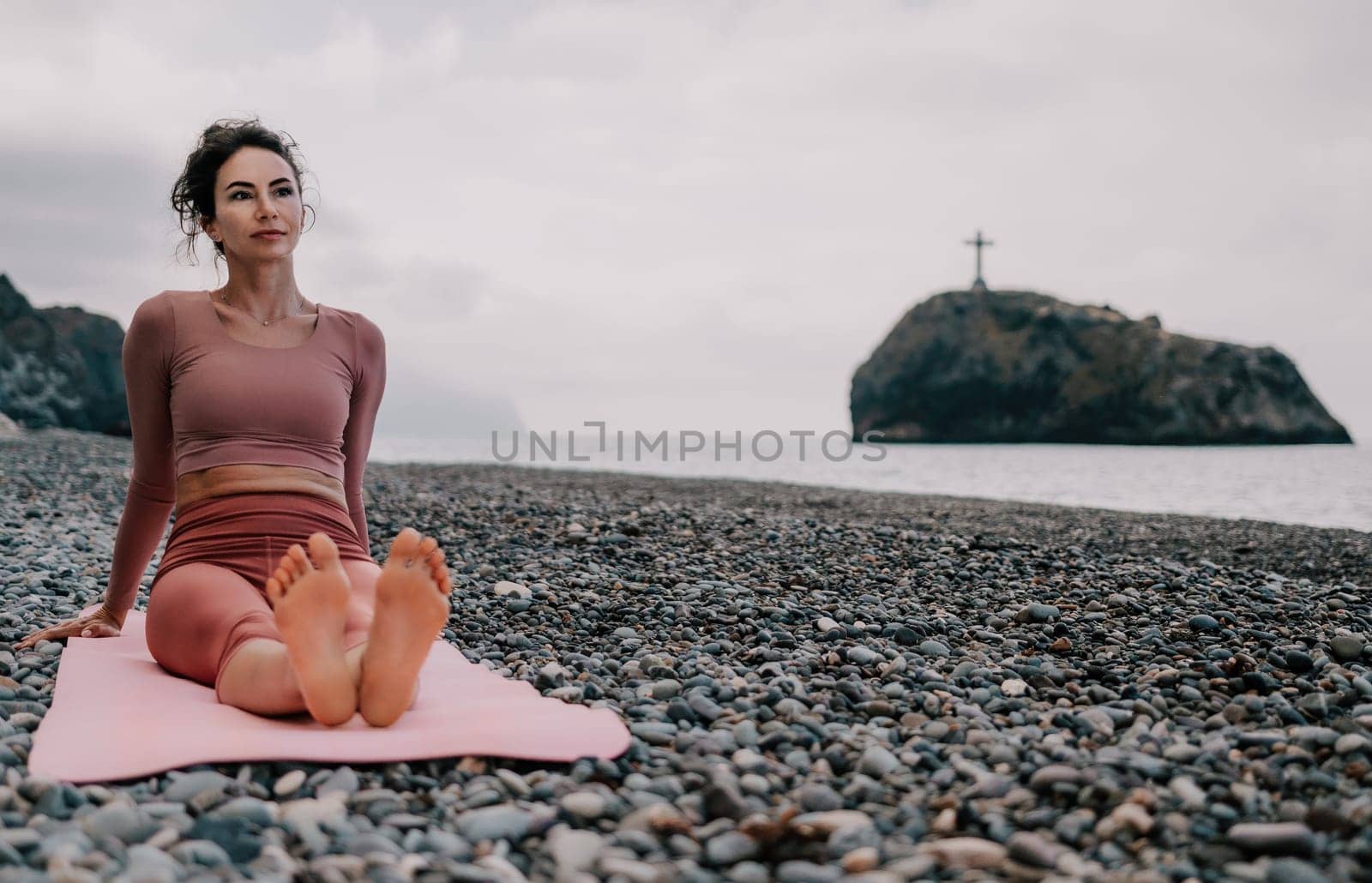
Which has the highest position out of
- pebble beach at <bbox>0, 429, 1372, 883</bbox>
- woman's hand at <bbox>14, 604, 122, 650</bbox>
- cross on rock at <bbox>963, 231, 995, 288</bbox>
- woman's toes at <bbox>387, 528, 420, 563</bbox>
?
cross on rock at <bbox>963, 231, 995, 288</bbox>

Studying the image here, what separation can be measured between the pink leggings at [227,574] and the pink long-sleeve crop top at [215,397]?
0.18m

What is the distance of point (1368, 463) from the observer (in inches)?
1718

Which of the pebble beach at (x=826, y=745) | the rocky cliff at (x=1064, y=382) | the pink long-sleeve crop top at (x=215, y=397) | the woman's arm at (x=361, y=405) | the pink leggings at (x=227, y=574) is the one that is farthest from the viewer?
the rocky cliff at (x=1064, y=382)

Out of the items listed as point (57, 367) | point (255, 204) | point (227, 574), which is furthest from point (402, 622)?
point (57, 367)

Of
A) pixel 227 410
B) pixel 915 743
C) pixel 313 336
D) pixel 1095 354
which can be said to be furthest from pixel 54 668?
pixel 1095 354

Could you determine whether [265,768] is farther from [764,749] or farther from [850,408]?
[850,408]

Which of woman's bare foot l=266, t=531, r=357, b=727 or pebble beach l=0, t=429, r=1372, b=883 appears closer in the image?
pebble beach l=0, t=429, r=1372, b=883

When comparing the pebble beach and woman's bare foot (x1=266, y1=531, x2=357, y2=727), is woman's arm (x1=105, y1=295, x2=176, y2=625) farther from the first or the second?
woman's bare foot (x1=266, y1=531, x2=357, y2=727)

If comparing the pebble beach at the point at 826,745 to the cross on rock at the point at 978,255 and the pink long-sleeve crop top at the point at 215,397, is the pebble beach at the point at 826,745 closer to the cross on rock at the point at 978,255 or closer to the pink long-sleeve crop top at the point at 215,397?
the pink long-sleeve crop top at the point at 215,397

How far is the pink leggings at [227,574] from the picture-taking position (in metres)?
3.24

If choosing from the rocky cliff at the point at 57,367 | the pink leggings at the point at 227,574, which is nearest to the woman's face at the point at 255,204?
the pink leggings at the point at 227,574

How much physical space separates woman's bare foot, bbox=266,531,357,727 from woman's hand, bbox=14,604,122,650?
1.78 metres

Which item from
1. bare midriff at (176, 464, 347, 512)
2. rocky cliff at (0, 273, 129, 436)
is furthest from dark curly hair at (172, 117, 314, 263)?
rocky cliff at (0, 273, 129, 436)

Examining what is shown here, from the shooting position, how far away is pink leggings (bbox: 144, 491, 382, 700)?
10.6 ft
